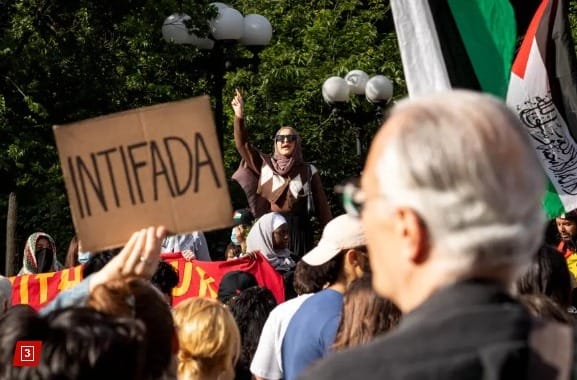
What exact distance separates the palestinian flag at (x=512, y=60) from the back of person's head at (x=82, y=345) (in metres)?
2.82

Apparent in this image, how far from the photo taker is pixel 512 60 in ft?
18.4

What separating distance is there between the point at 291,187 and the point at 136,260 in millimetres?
6449

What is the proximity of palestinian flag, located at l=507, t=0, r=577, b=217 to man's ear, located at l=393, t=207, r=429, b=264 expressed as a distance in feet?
12.6

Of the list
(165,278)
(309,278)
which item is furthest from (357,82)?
(309,278)

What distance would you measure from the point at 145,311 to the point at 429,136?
1.08m

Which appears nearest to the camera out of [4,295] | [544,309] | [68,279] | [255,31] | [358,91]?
[544,309]

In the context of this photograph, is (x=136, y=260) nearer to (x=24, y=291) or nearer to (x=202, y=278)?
(x=24, y=291)

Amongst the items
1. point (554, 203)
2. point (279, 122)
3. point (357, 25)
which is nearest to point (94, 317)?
point (554, 203)

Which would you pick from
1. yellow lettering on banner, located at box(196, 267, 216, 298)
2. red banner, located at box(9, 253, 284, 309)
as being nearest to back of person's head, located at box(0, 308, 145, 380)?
red banner, located at box(9, 253, 284, 309)

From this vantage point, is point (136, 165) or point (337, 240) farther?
point (337, 240)

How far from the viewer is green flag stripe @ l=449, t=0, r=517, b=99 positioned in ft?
17.7

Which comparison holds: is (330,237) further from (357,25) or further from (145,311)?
(357,25)

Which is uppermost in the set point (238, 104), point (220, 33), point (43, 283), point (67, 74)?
point (220, 33)

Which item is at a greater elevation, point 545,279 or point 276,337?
point 545,279
